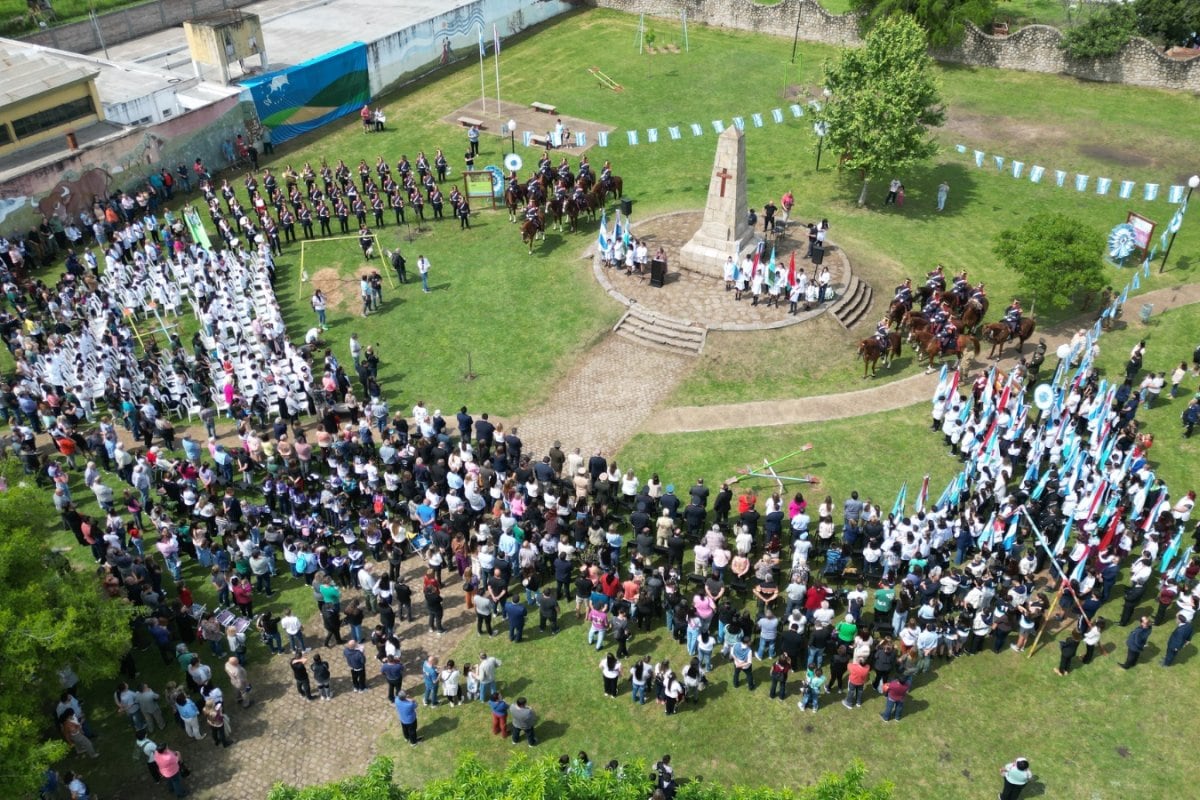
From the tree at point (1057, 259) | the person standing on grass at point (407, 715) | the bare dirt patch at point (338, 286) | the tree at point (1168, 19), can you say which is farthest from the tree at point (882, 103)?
the person standing on grass at point (407, 715)

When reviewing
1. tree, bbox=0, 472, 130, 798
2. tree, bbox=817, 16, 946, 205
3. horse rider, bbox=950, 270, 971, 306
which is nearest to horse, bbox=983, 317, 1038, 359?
horse rider, bbox=950, 270, 971, 306

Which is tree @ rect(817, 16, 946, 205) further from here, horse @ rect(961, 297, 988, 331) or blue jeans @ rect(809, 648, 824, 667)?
blue jeans @ rect(809, 648, 824, 667)

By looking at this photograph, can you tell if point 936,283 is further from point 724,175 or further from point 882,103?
point 882,103

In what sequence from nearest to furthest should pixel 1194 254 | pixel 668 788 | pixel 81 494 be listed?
pixel 668 788 < pixel 81 494 < pixel 1194 254

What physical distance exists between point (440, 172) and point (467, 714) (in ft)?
84.8

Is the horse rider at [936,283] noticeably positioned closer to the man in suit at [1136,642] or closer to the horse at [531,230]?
the man in suit at [1136,642]

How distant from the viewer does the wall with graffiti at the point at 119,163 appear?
113 ft

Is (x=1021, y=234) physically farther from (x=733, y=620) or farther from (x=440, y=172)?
(x=440, y=172)

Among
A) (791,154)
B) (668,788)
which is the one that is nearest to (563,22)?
(791,154)

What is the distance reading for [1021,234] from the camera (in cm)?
2939

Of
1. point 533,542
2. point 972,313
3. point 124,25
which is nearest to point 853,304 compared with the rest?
point 972,313

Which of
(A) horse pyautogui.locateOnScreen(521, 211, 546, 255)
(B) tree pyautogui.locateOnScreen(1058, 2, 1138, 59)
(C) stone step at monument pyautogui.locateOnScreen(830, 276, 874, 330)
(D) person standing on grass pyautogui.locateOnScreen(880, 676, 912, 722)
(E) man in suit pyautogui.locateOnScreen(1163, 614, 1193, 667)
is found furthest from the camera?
(B) tree pyautogui.locateOnScreen(1058, 2, 1138, 59)

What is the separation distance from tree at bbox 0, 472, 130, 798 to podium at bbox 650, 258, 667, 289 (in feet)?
61.3

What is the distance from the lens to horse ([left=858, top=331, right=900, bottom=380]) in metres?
27.0
